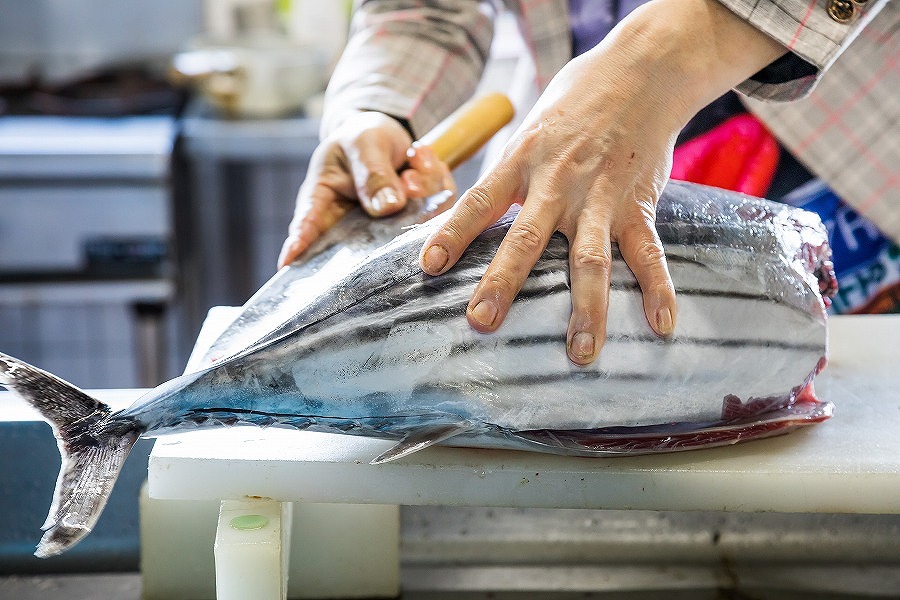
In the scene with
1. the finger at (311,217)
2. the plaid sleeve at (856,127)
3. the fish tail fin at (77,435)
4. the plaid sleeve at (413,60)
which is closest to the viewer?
the fish tail fin at (77,435)

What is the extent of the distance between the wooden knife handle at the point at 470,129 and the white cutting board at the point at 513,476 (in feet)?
1.59

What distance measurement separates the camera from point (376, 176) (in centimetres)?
112

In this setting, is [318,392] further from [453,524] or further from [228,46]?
[228,46]

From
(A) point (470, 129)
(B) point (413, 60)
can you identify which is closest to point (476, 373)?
(A) point (470, 129)

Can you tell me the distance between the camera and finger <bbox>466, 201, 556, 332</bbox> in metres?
0.79

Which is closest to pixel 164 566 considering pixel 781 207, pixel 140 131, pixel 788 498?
pixel 788 498

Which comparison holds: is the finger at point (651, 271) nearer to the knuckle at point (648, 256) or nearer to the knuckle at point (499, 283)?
the knuckle at point (648, 256)

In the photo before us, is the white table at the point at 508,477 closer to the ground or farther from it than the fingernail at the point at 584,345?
closer to the ground

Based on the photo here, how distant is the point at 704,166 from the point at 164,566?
0.80 metres

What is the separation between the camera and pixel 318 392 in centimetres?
79

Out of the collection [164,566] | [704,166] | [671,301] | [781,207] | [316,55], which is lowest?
[164,566]

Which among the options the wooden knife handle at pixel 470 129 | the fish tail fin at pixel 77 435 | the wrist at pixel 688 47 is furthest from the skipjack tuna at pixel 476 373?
the wooden knife handle at pixel 470 129

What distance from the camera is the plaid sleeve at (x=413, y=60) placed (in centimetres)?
132

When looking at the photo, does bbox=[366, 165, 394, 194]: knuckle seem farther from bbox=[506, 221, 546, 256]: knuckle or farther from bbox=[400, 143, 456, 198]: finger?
bbox=[506, 221, 546, 256]: knuckle
